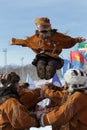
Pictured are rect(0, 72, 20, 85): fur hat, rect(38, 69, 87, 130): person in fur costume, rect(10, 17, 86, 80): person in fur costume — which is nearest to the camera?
rect(38, 69, 87, 130): person in fur costume

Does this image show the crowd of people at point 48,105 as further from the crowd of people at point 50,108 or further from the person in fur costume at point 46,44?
the person in fur costume at point 46,44

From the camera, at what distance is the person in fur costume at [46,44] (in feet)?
21.4

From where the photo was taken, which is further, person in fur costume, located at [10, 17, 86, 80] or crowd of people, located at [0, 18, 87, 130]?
person in fur costume, located at [10, 17, 86, 80]

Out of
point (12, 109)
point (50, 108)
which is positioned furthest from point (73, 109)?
point (12, 109)

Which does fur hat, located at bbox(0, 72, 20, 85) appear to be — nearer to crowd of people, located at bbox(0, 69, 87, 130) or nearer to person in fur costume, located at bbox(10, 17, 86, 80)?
crowd of people, located at bbox(0, 69, 87, 130)

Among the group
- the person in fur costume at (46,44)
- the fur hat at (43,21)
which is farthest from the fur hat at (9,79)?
the fur hat at (43,21)

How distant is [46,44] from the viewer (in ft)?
22.0

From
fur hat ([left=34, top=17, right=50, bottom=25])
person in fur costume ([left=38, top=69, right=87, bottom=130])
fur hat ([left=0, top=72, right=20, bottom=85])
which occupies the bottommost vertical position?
person in fur costume ([left=38, top=69, right=87, bottom=130])

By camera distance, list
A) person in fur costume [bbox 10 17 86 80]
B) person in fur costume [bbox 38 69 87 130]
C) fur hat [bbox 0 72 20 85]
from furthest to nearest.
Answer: person in fur costume [bbox 10 17 86 80], fur hat [bbox 0 72 20 85], person in fur costume [bbox 38 69 87 130]

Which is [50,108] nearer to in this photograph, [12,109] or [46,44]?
[12,109]

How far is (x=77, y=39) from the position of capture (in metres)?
6.68

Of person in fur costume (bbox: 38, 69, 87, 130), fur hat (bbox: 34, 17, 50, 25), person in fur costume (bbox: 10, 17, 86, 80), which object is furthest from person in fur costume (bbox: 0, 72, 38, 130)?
fur hat (bbox: 34, 17, 50, 25)

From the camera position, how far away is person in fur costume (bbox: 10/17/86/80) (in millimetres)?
6531

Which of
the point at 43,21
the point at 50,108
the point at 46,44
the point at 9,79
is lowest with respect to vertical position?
the point at 50,108
